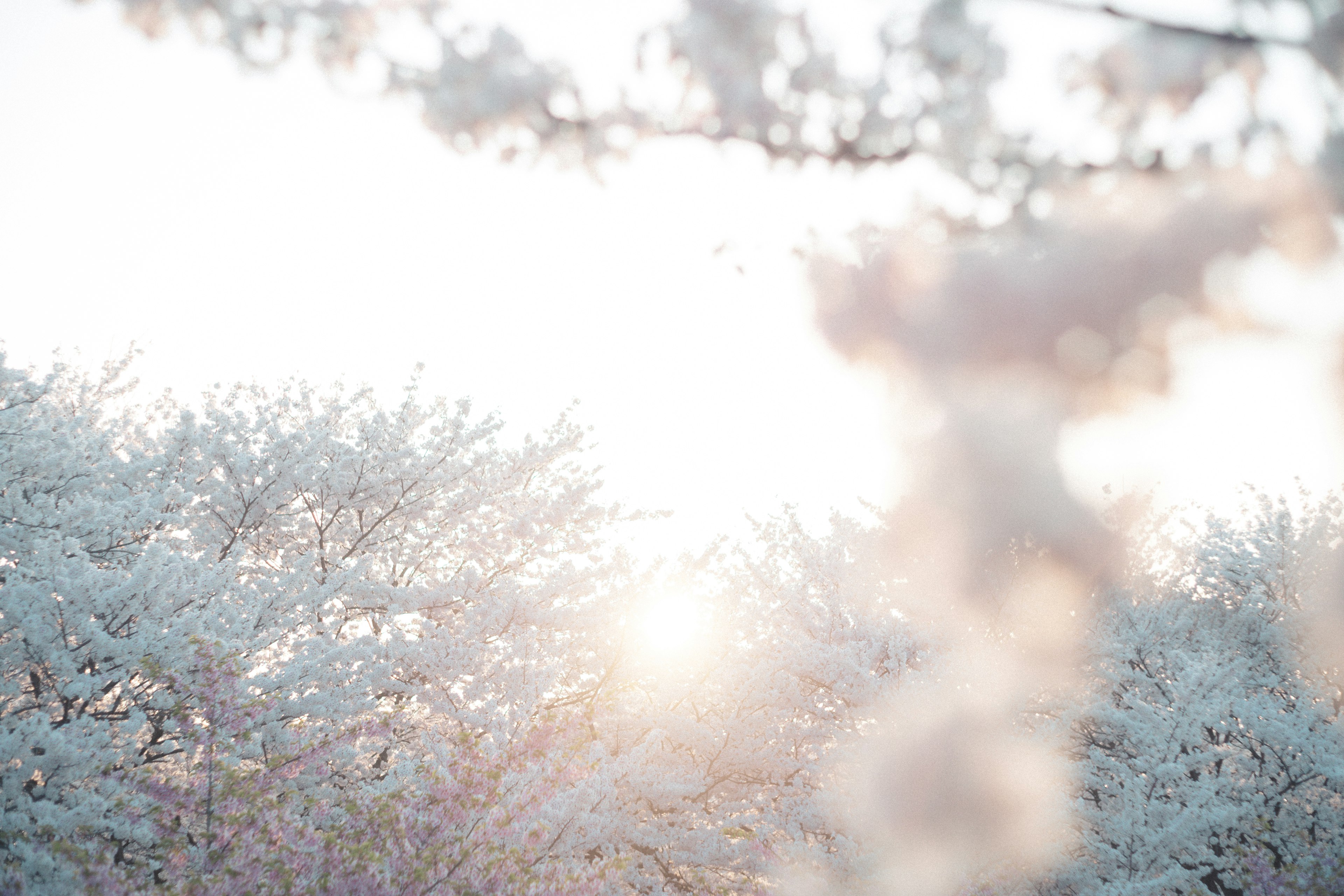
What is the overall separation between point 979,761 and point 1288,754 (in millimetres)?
4903

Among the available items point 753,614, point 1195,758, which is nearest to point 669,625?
point 753,614

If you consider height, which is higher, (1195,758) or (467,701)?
(467,701)

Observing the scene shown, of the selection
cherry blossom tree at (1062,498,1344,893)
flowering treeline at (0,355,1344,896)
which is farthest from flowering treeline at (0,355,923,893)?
cherry blossom tree at (1062,498,1344,893)

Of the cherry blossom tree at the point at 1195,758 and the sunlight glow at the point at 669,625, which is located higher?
the sunlight glow at the point at 669,625

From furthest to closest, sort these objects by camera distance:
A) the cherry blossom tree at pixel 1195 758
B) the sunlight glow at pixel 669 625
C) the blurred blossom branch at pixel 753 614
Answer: the sunlight glow at pixel 669 625 < the cherry blossom tree at pixel 1195 758 < the blurred blossom branch at pixel 753 614

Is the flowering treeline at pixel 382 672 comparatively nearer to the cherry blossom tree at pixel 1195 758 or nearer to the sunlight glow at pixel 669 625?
the sunlight glow at pixel 669 625

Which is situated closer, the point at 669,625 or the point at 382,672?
the point at 382,672

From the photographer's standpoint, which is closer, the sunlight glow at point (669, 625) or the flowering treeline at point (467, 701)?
the flowering treeline at point (467, 701)

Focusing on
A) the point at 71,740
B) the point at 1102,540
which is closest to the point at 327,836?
the point at 71,740

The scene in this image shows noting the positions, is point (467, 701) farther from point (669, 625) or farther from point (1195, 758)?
point (1195, 758)

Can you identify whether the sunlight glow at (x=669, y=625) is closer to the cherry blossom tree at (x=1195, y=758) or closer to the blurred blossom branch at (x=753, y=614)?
the blurred blossom branch at (x=753, y=614)

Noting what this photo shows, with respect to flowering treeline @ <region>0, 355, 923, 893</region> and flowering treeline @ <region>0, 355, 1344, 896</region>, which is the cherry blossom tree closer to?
flowering treeline @ <region>0, 355, 1344, 896</region>

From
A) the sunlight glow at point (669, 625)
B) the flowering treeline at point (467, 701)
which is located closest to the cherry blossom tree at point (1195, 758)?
the flowering treeline at point (467, 701)

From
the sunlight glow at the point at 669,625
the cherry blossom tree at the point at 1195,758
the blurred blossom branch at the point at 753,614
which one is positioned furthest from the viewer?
the sunlight glow at the point at 669,625
